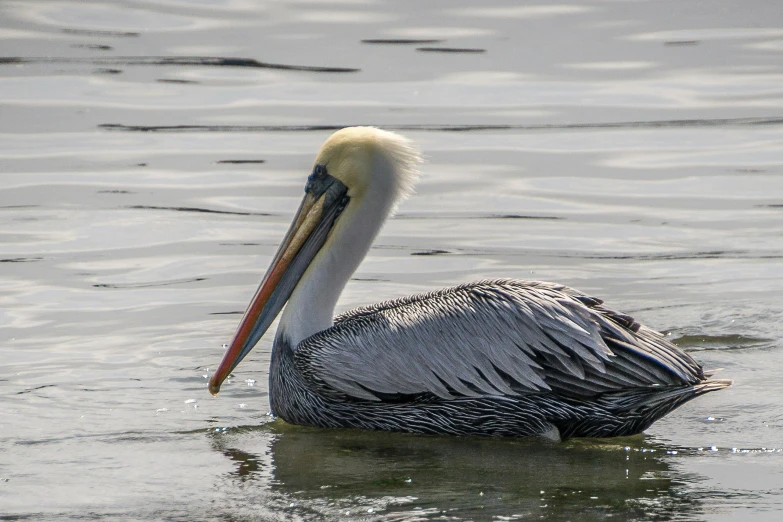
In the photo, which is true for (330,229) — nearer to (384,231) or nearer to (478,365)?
(478,365)

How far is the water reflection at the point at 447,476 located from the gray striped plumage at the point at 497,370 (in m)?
0.10

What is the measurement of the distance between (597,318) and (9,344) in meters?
2.85

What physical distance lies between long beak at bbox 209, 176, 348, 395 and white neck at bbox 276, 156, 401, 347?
0.04m

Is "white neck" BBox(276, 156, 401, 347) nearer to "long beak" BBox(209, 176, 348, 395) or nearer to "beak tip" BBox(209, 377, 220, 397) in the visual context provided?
"long beak" BBox(209, 176, 348, 395)

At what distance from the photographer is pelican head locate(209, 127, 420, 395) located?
560cm

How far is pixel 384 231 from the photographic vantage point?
8391 mm

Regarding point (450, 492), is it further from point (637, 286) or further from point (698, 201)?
point (698, 201)

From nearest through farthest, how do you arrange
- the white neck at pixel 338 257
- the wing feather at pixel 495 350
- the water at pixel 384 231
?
the water at pixel 384 231
the wing feather at pixel 495 350
the white neck at pixel 338 257

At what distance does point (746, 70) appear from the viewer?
12.1m

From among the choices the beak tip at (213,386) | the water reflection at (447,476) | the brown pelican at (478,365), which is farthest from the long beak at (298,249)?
the water reflection at (447,476)

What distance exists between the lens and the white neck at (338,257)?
5570 mm

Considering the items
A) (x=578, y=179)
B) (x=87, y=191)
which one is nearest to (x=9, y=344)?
(x=87, y=191)

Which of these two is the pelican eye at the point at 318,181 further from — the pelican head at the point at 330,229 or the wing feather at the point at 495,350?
the wing feather at the point at 495,350

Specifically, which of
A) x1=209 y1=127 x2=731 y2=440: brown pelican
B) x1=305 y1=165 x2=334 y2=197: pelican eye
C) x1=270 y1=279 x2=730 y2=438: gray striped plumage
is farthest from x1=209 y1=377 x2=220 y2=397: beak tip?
x1=305 y1=165 x2=334 y2=197: pelican eye
